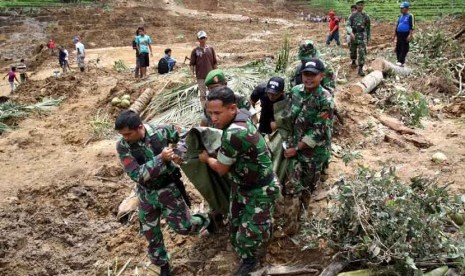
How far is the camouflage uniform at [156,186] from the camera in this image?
10.7ft

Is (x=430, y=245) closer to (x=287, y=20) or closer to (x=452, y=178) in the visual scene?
(x=452, y=178)

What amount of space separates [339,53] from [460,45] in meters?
2.68

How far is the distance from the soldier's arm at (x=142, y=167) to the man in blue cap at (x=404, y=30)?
641 cm

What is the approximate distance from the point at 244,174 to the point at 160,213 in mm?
863

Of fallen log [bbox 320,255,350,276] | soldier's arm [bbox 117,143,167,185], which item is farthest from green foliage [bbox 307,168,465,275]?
soldier's arm [bbox 117,143,167,185]

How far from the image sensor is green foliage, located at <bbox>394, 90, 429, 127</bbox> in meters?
6.58

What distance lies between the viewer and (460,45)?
8.91m

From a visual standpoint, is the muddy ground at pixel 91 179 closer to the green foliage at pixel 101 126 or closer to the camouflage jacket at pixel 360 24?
the green foliage at pixel 101 126

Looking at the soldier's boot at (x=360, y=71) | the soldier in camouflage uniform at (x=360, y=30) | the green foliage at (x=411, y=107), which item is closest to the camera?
the green foliage at (x=411, y=107)

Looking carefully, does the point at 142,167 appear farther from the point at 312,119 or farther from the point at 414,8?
the point at 414,8

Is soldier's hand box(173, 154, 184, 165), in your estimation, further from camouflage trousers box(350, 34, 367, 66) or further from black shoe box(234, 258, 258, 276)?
camouflage trousers box(350, 34, 367, 66)

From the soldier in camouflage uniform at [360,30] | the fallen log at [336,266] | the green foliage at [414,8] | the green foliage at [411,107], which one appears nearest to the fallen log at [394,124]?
the green foliage at [411,107]

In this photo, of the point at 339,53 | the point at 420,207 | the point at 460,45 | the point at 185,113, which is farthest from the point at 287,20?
the point at 420,207

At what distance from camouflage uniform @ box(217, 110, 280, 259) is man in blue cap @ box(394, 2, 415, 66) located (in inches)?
239
